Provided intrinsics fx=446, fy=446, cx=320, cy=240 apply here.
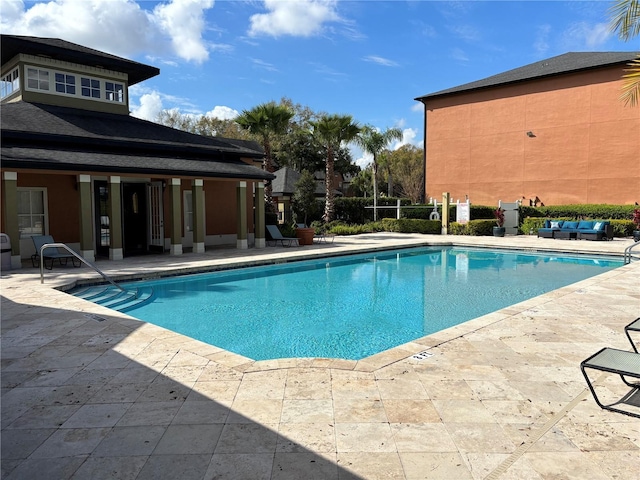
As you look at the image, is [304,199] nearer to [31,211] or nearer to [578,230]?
[578,230]

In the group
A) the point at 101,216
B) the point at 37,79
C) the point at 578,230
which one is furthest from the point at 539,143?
the point at 37,79

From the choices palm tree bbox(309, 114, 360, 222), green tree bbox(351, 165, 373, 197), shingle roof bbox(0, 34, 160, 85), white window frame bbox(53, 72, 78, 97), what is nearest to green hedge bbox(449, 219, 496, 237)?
palm tree bbox(309, 114, 360, 222)

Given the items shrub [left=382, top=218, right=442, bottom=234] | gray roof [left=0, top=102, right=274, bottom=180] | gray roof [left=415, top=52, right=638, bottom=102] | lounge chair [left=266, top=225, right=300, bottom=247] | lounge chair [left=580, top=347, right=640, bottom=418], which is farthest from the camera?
shrub [left=382, top=218, right=442, bottom=234]

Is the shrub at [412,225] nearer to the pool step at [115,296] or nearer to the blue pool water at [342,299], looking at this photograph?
the blue pool water at [342,299]

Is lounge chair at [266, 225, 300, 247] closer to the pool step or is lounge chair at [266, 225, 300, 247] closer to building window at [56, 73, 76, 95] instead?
the pool step

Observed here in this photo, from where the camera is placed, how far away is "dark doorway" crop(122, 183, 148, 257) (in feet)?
53.2

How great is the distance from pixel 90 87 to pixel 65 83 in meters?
0.84

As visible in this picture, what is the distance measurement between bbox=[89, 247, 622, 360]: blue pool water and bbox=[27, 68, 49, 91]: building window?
357 inches

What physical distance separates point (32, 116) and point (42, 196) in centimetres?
250

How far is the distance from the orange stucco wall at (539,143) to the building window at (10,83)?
77.9 feet

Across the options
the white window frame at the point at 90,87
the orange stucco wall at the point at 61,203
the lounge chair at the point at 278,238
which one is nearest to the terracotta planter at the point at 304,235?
the lounge chair at the point at 278,238

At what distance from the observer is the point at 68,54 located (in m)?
14.7

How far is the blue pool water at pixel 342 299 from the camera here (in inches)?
281

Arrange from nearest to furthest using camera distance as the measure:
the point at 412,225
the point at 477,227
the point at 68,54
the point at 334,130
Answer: the point at 68,54, the point at 477,227, the point at 334,130, the point at 412,225
